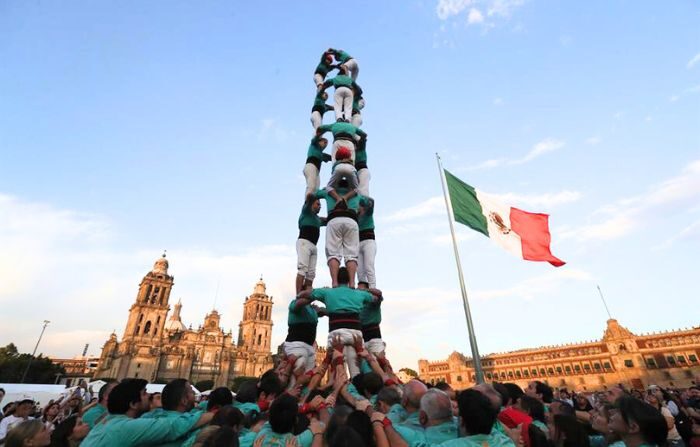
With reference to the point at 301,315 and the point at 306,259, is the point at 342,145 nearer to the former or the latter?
the point at 306,259

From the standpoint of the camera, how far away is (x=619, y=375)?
65.0 m

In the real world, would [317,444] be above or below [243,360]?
below

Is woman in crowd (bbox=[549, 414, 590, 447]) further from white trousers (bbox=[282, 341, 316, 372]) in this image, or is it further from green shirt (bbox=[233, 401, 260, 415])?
white trousers (bbox=[282, 341, 316, 372])

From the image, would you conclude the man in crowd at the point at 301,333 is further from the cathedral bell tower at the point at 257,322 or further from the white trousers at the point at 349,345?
the cathedral bell tower at the point at 257,322

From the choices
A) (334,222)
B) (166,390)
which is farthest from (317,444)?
(334,222)

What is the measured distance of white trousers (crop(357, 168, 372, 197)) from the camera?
8864mm

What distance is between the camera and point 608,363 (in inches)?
2640

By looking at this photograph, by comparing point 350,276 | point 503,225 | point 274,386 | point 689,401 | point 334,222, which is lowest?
point 689,401

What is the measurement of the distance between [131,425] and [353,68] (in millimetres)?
11291

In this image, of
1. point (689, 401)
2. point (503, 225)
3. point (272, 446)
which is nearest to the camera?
point (272, 446)

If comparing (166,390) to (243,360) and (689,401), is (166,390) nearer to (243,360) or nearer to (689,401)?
(689,401)

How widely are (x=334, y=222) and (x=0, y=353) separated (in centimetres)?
8977

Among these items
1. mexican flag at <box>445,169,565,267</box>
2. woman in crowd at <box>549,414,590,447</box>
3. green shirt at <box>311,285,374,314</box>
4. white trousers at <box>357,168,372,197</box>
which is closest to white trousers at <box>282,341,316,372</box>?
green shirt at <box>311,285,374,314</box>

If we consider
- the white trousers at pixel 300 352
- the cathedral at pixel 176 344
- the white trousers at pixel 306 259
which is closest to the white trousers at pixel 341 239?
the white trousers at pixel 306 259
